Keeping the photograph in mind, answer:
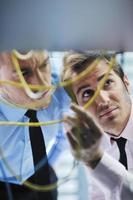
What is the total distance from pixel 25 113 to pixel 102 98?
0.32m

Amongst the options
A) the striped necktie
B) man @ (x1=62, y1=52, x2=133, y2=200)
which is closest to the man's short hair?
man @ (x1=62, y1=52, x2=133, y2=200)

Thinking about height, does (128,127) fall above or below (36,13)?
below

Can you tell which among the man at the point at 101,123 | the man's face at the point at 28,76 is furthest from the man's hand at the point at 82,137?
the man's face at the point at 28,76

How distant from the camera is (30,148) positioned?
1623 millimetres

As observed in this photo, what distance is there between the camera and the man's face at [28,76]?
1.63 metres

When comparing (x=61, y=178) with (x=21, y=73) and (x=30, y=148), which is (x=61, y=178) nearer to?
(x=30, y=148)

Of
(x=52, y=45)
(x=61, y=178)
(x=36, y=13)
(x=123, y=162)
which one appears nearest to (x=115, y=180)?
(x=123, y=162)

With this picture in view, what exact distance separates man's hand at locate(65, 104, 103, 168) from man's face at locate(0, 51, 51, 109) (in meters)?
0.13

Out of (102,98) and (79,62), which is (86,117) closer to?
(102,98)

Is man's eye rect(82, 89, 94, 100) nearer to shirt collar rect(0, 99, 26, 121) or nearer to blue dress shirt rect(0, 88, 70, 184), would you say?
blue dress shirt rect(0, 88, 70, 184)

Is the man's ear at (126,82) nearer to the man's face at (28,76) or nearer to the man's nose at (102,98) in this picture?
the man's nose at (102,98)

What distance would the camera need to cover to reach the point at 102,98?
1.66 meters

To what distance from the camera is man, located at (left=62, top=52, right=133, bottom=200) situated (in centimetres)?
162

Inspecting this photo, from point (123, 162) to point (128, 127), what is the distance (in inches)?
5.7
